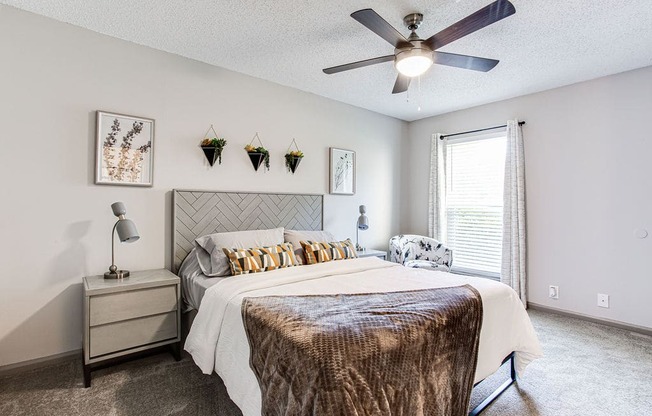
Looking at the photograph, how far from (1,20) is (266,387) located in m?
3.03

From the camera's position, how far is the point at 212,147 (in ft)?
10.1

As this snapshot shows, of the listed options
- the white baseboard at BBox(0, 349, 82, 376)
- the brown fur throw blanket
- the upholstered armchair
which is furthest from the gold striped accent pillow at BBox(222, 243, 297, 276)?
the upholstered armchair

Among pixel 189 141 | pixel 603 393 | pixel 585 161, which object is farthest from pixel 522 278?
pixel 189 141

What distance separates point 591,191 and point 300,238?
314cm

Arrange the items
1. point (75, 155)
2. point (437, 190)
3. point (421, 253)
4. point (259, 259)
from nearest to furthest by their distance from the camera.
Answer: point (75, 155) → point (259, 259) → point (421, 253) → point (437, 190)

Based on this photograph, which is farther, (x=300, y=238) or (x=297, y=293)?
(x=300, y=238)

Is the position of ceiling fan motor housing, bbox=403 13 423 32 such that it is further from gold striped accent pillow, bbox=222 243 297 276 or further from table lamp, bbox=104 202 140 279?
table lamp, bbox=104 202 140 279

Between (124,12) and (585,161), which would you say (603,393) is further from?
(124,12)

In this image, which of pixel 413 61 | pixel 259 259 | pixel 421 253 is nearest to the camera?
pixel 413 61

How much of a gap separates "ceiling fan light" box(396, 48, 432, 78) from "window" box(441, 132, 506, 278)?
8.05 ft

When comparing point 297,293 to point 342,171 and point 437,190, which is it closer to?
→ point 342,171

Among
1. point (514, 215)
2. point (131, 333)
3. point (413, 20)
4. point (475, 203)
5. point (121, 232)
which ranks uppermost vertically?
point (413, 20)

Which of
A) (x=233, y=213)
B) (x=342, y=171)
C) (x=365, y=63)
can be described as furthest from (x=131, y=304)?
(x=342, y=171)

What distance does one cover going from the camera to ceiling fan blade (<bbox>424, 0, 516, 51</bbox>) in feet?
5.53
